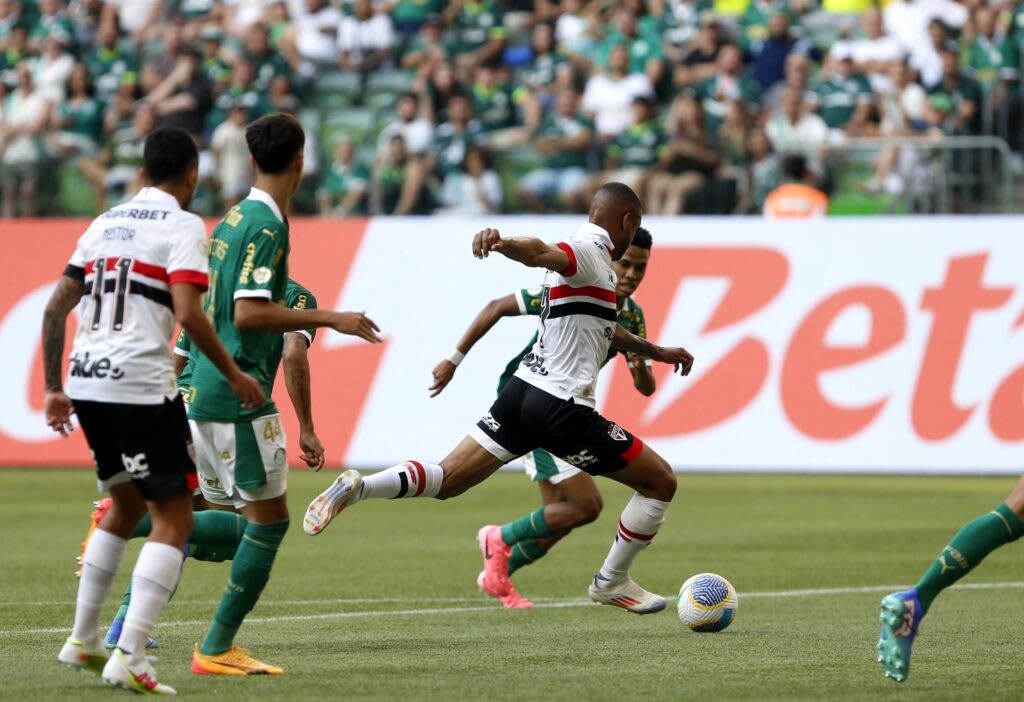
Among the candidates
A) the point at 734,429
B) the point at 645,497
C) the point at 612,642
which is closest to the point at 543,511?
the point at 645,497

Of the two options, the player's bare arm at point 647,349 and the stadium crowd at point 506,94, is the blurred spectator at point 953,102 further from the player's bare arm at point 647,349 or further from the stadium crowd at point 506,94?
the player's bare arm at point 647,349

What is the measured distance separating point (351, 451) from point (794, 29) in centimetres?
849

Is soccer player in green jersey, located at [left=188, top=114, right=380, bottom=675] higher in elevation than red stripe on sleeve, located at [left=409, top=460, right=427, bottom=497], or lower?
higher

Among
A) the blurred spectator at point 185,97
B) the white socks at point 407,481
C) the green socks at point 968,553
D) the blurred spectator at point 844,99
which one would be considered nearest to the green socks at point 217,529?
the white socks at point 407,481

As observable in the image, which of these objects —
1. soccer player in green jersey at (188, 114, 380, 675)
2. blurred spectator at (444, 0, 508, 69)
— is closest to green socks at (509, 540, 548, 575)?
soccer player in green jersey at (188, 114, 380, 675)

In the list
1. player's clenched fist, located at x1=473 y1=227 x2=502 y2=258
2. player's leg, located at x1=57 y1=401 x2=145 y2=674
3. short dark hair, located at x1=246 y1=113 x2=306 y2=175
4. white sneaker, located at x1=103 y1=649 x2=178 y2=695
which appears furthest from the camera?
player's clenched fist, located at x1=473 y1=227 x2=502 y2=258

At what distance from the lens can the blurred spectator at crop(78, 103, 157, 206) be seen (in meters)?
22.0

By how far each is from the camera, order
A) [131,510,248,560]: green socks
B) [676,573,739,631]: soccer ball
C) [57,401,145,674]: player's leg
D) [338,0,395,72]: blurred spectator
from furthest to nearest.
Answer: [338,0,395,72]: blurred spectator
[676,573,739,631]: soccer ball
[131,510,248,560]: green socks
[57,401,145,674]: player's leg

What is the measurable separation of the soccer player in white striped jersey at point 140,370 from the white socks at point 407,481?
6.53 ft

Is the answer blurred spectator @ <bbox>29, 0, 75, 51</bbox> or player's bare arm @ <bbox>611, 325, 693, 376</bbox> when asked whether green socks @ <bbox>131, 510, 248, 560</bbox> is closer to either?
player's bare arm @ <bbox>611, 325, 693, 376</bbox>

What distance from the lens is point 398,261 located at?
18.9m

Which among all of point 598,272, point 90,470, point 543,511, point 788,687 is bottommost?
point 90,470

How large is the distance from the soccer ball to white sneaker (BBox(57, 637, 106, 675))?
3.27 metres

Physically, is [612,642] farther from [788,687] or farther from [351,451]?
[351,451]
